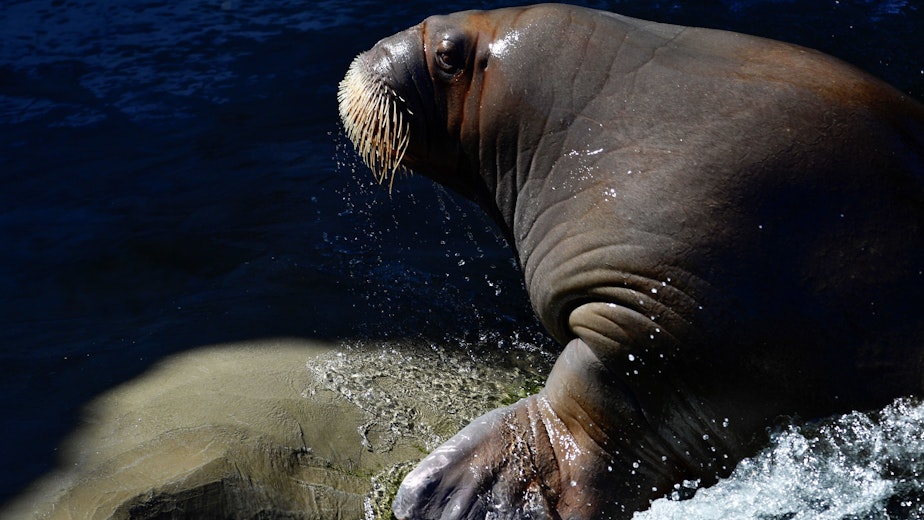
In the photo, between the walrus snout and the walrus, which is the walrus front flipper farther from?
the walrus snout

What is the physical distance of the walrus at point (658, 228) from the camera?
3.89 m

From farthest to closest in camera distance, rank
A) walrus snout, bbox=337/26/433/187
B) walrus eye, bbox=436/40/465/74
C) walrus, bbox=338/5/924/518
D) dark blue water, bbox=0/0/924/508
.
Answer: dark blue water, bbox=0/0/924/508
walrus snout, bbox=337/26/433/187
walrus eye, bbox=436/40/465/74
walrus, bbox=338/5/924/518

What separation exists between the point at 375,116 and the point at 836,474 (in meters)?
2.33

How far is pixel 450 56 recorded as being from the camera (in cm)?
461

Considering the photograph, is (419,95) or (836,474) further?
(419,95)

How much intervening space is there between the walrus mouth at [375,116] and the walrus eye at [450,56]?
24 centimetres

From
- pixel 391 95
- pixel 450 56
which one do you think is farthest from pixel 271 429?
pixel 450 56

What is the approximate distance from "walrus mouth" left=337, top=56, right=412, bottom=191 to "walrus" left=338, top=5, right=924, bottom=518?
1 centimetres

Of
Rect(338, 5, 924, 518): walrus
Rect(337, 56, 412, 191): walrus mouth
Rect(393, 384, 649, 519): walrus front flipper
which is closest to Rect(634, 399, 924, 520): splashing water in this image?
Rect(338, 5, 924, 518): walrus

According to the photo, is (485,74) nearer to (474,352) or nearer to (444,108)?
(444,108)

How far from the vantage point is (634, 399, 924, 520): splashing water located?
12.9 feet

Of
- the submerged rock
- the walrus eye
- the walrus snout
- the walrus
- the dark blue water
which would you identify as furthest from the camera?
the dark blue water

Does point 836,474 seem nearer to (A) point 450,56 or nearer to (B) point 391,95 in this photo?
(A) point 450,56

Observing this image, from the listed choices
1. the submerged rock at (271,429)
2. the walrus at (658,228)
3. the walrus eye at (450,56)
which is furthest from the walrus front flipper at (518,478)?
the walrus eye at (450,56)
